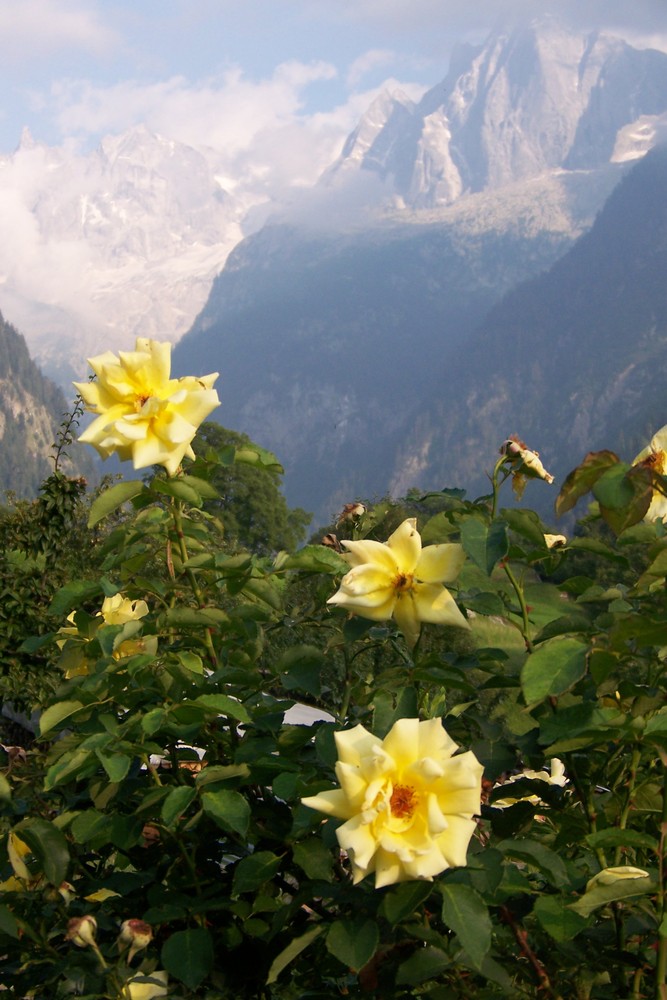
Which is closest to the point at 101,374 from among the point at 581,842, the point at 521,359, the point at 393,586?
the point at 393,586

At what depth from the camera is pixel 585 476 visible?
1.26 m

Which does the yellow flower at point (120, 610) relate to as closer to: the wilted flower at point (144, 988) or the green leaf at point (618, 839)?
the wilted flower at point (144, 988)

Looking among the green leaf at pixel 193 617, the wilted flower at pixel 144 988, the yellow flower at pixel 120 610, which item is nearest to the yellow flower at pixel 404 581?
the green leaf at pixel 193 617

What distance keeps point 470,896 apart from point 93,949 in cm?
48

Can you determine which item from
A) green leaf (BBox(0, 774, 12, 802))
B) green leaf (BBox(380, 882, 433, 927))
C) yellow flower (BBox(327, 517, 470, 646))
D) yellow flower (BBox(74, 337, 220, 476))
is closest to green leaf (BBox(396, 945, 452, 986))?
green leaf (BBox(380, 882, 433, 927))

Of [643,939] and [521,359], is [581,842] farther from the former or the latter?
[521,359]

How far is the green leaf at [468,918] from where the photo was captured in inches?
38.6

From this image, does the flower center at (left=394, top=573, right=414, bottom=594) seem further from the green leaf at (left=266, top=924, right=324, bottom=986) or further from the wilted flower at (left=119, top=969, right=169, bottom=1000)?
the wilted flower at (left=119, top=969, right=169, bottom=1000)

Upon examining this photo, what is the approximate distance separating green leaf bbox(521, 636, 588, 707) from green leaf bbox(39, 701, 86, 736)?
0.65 m

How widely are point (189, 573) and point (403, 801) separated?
573mm

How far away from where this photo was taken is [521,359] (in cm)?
17300

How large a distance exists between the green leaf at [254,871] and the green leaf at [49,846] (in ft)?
0.78

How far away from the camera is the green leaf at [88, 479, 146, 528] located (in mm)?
1483

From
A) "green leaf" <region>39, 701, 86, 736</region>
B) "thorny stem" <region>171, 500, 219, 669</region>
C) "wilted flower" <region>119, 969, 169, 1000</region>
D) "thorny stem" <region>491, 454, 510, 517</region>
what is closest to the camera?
"wilted flower" <region>119, 969, 169, 1000</region>
